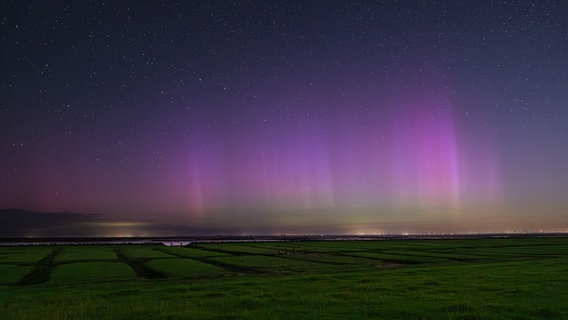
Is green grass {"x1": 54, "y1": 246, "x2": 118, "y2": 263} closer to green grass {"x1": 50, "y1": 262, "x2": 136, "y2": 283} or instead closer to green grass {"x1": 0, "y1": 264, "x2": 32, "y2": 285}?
green grass {"x1": 0, "y1": 264, "x2": 32, "y2": 285}

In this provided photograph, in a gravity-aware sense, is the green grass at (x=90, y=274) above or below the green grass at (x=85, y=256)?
above

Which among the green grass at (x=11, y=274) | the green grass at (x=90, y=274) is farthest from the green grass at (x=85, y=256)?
the green grass at (x=90, y=274)

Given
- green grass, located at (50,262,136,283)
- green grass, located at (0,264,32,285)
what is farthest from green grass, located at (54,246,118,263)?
green grass, located at (50,262,136,283)

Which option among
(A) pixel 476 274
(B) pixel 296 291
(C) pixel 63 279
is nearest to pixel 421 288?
(B) pixel 296 291

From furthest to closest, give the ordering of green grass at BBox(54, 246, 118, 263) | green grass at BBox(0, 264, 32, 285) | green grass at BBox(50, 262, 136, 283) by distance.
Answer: green grass at BBox(54, 246, 118, 263) < green grass at BBox(0, 264, 32, 285) < green grass at BBox(50, 262, 136, 283)

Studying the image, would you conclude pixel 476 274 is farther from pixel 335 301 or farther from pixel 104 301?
→ pixel 104 301

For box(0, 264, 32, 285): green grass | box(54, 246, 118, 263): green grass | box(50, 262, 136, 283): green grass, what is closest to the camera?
box(50, 262, 136, 283): green grass

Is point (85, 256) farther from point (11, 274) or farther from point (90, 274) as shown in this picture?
point (90, 274)

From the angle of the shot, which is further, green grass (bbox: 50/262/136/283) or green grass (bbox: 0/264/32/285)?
green grass (bbox: 0/264/32/285)

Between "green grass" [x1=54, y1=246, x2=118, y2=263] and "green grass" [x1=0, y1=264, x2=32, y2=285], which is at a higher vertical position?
"green grass" [x1=0, y1=264, x2=32, y2=285]

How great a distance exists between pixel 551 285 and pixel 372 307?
13.8 m

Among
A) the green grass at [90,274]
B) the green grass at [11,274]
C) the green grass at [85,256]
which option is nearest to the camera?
the green grass at [90,274]

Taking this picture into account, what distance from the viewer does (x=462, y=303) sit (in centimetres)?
2039

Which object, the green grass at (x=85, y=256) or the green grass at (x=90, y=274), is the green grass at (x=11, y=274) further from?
the green grass at (x=85, y=256)
